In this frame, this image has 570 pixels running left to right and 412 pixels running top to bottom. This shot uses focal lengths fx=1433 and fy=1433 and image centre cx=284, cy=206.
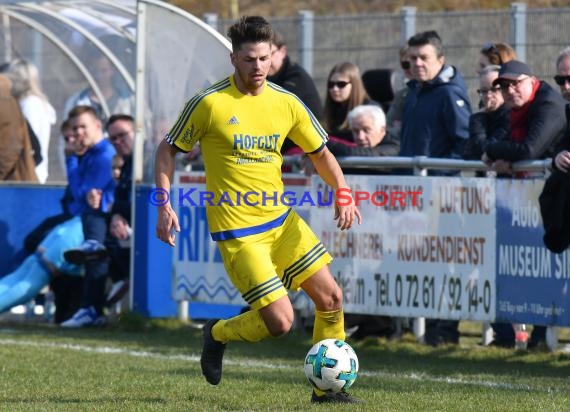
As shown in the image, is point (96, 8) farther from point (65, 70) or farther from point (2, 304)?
point (2, 304)

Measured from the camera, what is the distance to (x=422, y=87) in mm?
12203

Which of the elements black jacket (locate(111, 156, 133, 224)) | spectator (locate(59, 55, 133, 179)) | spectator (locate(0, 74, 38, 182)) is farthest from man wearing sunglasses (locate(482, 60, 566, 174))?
spectator (locate(0, 74, 38, 182))

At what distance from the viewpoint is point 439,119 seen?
12031 millimetres

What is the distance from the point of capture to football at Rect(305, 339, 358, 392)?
8.13 m

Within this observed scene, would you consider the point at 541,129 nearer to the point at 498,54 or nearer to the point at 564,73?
the point at 564,73

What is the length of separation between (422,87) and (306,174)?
124cm

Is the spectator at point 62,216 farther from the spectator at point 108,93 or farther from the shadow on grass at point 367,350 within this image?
the shadow on grass at point 367,350

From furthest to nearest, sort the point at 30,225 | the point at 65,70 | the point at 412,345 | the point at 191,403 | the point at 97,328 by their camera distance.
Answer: the point at 65,70 < the point at 30,225 < the point at 97,328 < the point at 412,345 < the point at 191,403

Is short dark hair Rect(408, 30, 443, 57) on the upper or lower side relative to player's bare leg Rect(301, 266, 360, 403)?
upper

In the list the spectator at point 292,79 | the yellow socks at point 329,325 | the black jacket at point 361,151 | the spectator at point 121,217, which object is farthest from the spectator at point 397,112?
the yellow socks at point 329,325

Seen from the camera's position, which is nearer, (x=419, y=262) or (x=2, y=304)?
(x=419, y=262)

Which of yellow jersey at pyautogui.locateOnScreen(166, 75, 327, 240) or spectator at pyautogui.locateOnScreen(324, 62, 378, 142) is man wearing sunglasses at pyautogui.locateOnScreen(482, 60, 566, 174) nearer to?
spectator at pyautogui.locateOnScreen(324, 62, 378, 142)

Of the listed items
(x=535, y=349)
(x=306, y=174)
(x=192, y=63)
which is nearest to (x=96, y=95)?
(x=192, y=63)

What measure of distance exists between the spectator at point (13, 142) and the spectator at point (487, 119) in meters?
5.75
